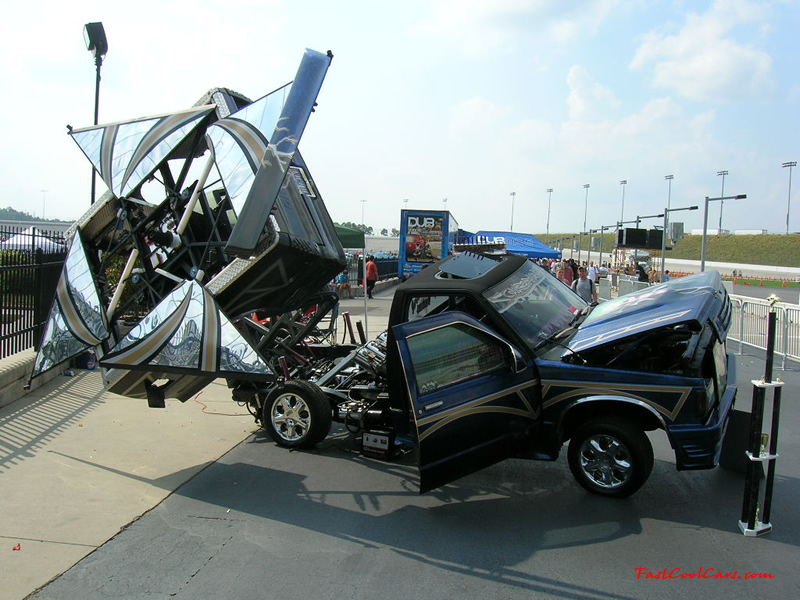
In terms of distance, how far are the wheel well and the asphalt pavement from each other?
65 cm

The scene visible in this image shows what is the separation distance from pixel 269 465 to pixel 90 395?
381 centimetres

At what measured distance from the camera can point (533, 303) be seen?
6.09 meters

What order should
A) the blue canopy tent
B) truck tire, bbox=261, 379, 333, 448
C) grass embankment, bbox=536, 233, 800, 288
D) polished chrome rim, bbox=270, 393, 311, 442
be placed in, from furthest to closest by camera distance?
grass embankment, bbox=536, 233, 800, 288
the blue canopy tent
polished chrome rim, bbox=270, 393, 311, 442
truck tire, bbox=261, 379, 333, 448

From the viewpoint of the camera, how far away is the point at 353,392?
21.7ft

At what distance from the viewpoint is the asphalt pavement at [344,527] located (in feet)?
13.1

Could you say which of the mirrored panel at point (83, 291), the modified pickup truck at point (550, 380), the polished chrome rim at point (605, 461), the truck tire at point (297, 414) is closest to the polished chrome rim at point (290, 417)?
the truck tire at point (297, 414)

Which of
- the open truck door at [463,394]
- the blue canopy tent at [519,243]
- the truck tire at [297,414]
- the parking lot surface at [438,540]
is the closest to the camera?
the parking lot surface at [438,540]

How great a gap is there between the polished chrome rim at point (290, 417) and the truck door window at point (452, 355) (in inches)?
76.2

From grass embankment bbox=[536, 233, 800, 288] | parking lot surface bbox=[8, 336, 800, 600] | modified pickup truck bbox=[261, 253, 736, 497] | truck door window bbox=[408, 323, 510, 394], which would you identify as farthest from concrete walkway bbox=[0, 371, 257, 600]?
grass embankment bbox=[536, 233, 800, 288]

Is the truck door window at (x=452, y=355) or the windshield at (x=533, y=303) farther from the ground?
the windshield at (x=533, y=303)

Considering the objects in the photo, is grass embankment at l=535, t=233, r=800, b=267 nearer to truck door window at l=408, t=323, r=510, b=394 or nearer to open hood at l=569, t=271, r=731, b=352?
open hood at l=569, t=271, r=731, b=352

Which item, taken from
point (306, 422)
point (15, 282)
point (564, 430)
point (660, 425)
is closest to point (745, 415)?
point (660, 425)

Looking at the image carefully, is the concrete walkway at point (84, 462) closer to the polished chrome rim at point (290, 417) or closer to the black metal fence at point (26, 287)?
the polished chrome rim at point (290, 417)

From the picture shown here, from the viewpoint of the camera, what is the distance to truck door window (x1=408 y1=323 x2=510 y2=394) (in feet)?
16.4
